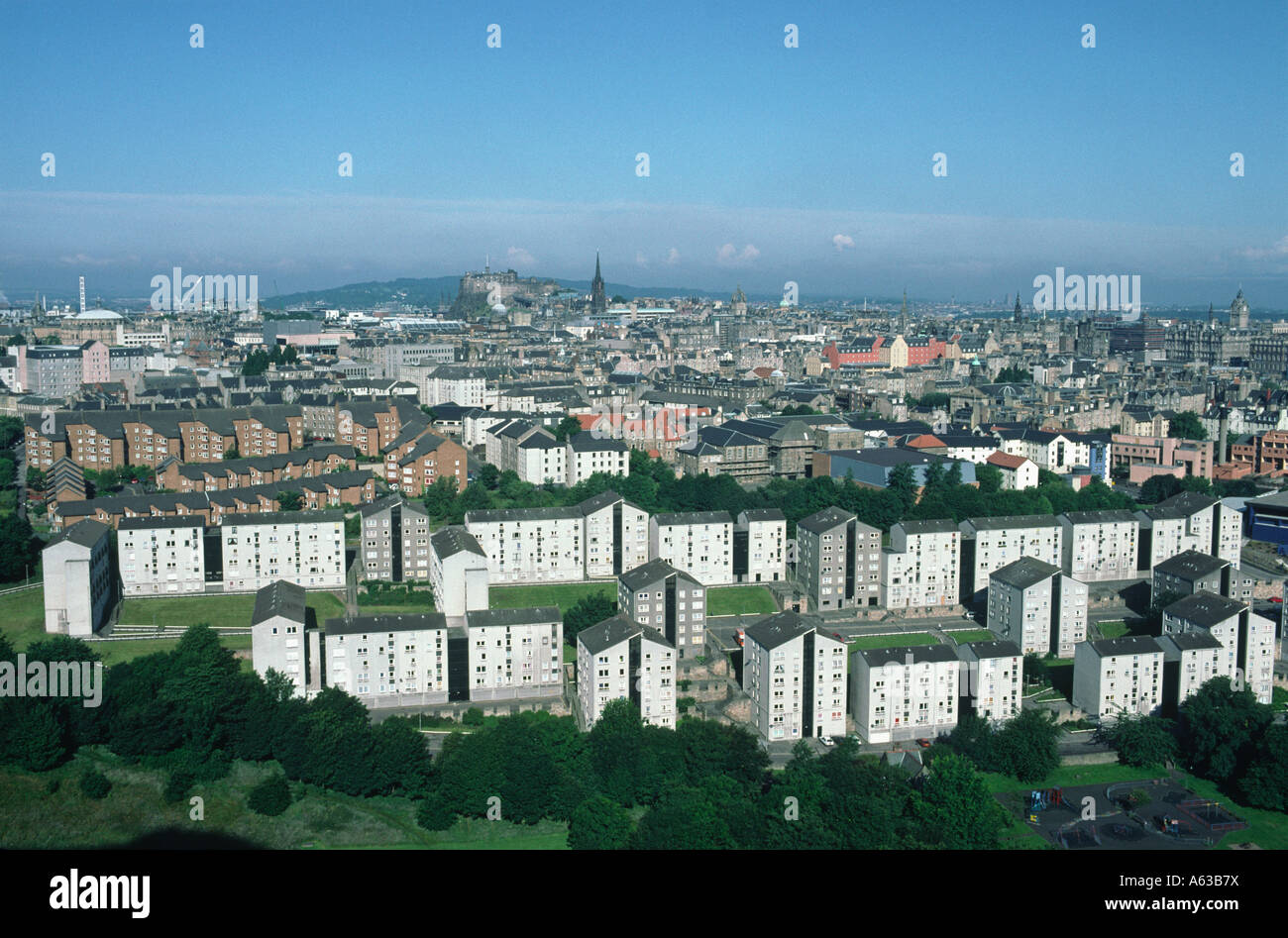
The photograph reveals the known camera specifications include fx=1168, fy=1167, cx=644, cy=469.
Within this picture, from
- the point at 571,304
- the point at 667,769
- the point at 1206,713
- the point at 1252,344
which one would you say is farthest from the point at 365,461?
the point at 571,304

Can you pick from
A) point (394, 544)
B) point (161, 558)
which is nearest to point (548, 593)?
point (394, 544)

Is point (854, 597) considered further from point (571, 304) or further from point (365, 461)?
point (571, 304)

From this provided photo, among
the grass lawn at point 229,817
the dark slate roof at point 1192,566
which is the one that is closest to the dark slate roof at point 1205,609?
the dark slate roof at point 1192,566

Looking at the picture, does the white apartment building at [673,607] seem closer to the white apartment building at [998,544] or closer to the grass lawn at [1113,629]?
the white apartment building at [998,544]

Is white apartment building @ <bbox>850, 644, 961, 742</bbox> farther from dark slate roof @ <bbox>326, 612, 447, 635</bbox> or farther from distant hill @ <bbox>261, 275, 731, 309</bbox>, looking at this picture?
distant hill @ <bbox>261, 275, 731, 309</bbox>

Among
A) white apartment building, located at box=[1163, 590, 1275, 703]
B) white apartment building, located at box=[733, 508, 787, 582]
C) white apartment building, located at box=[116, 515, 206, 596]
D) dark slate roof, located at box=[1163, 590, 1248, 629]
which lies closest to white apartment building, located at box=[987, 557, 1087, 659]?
dark slate roof, located at box=[1163, 590, 1248, 629]

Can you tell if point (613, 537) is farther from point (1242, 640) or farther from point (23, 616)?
point (1242, 640)
